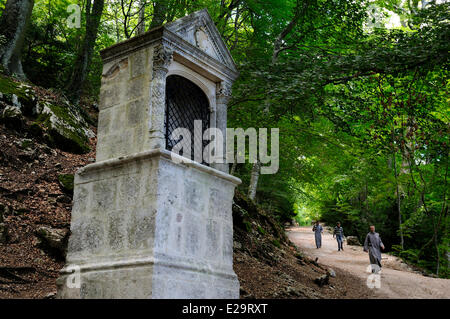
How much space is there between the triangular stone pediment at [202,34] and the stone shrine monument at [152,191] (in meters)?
0.02

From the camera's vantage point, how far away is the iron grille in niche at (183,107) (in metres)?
6.12

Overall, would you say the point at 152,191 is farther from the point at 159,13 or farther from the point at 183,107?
the point at 159,13

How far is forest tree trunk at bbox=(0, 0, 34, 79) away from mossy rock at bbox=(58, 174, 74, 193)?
4.77m

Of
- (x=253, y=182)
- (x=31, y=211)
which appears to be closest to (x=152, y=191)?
(x=31, y=211)

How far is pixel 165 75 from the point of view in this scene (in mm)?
5684

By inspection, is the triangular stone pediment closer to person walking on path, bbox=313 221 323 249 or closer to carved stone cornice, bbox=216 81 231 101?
carved stone cornice, bbox=216 81 231 101

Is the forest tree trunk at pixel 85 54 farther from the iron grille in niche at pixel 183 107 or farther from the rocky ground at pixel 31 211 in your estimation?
the iron grille in niche at pixel 183 107

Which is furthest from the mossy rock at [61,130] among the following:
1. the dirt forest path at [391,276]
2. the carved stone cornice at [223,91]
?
the dirt forest path at [391,276]

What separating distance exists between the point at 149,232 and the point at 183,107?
84.3 inches

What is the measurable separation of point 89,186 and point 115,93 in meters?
Answer: 1.30

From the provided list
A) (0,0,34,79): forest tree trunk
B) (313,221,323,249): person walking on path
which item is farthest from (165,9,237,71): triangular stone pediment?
(313,221,323,249): person walking on path

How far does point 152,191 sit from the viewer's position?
507 centimetres
